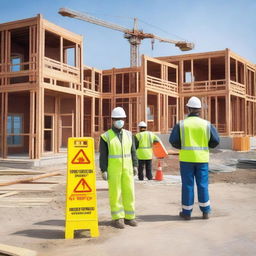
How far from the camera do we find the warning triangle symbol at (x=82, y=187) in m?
5.00

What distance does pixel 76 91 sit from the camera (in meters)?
17.2

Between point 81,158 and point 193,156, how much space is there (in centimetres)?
201

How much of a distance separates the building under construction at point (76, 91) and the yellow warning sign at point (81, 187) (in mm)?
9947

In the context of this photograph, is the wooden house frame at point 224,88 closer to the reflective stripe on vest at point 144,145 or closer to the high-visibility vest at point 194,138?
the reflective stripe on vest at point 144,145

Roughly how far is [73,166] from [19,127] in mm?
13991

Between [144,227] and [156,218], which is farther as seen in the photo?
[156,218]

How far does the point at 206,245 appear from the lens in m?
4.34

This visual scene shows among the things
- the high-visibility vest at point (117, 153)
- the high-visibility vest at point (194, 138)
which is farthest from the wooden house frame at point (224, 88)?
the high-visibility vest at point (117, 153)

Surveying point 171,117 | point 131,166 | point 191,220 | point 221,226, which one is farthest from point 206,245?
point 171,117

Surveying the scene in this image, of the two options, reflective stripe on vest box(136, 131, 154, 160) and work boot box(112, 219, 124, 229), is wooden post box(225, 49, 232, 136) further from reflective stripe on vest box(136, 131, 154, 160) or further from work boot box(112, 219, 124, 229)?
work boot box(112, 219, 124, 229)

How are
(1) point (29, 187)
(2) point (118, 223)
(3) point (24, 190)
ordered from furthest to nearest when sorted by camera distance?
(1) point (29, 187) < (3) point (24, 190) < (2) point (118, 223)

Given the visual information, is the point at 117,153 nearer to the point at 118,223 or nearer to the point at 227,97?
the point at 118,223

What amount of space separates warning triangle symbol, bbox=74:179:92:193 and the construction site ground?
2.21 feet

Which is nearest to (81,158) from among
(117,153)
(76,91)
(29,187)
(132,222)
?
(117,153)
